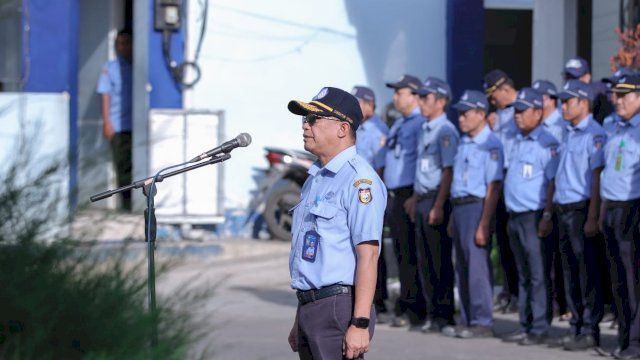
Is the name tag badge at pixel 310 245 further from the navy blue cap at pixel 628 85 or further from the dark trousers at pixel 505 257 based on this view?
the dark trousers at pixel 505 257

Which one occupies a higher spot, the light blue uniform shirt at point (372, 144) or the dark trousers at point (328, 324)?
the light blue uniform shirt at point (372, 144)

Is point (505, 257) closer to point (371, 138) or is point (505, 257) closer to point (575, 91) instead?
point (371, 138)

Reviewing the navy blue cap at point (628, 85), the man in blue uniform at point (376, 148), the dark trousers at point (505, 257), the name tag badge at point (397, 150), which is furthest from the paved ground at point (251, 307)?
the navy blue cap at point (628, 85)

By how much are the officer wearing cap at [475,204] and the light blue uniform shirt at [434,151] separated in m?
0.16

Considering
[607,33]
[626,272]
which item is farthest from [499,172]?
[607,33]

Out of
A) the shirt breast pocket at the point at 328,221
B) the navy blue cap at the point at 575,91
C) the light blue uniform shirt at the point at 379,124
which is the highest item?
the navy blue cap at the point at 575,91

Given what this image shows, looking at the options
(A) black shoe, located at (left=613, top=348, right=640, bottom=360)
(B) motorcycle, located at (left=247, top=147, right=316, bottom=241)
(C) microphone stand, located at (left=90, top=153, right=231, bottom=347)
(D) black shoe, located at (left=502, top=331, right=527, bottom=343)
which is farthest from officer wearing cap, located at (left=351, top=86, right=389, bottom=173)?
(C) microphone stand, located at (left=90, top=153, right=231, bottom=347)

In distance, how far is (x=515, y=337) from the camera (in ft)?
33.0

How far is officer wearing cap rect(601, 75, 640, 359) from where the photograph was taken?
8.99 meters

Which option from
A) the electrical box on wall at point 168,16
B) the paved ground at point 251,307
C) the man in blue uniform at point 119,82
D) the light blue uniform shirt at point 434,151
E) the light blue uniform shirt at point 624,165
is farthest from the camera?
the man in blue uniform at point 119,82

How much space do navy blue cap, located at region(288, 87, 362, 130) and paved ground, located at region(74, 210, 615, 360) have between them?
0.67 m

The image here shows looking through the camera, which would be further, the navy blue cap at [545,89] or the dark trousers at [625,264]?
the navy blue cap at [545,89]

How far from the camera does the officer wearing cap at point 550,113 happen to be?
10.3m

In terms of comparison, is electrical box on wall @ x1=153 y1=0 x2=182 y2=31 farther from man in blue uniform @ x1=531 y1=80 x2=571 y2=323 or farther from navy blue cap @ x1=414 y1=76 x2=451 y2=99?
man in blue uniform @ x1=531 y1=80 x2=571 y2=323
